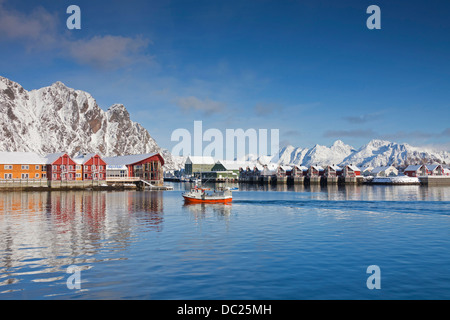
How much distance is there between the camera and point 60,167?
411ft

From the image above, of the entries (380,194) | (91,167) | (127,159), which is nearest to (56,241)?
(380,194)

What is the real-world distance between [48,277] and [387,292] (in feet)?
60.8

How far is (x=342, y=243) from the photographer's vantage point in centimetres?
3247

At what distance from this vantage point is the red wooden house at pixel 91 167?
433 feet

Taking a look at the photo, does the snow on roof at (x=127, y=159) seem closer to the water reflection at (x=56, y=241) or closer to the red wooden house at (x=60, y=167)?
the red wooden house at (x=60, y=167)

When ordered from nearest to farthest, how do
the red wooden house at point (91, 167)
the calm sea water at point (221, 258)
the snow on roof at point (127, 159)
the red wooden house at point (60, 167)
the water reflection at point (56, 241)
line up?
the calm sea water at point (221, 258) → the water reflection at point (56, 241) → the red wooden house at point (60, 167) → the red wooden house at point (91, 167) → the snow on roof at point (127, 159)

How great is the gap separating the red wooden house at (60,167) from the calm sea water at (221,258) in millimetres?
82151

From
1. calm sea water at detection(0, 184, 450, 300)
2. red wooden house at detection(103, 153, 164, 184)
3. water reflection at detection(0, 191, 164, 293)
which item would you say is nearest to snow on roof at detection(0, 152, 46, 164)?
red wooden house at detection(103, 153, 164, 184)

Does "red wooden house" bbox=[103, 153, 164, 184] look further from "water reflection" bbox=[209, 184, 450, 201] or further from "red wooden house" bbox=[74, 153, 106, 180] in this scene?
"water reflection" bbox=[209, 184, 450, 201]

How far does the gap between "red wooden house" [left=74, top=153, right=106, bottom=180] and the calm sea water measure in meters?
88.3

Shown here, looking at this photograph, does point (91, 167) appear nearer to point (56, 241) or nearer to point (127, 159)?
point (127, 159)

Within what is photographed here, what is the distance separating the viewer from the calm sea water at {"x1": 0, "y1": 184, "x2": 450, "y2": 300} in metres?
19.2

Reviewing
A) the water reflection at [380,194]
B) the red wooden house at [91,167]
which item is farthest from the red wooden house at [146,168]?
the water reflection at [380,194]
